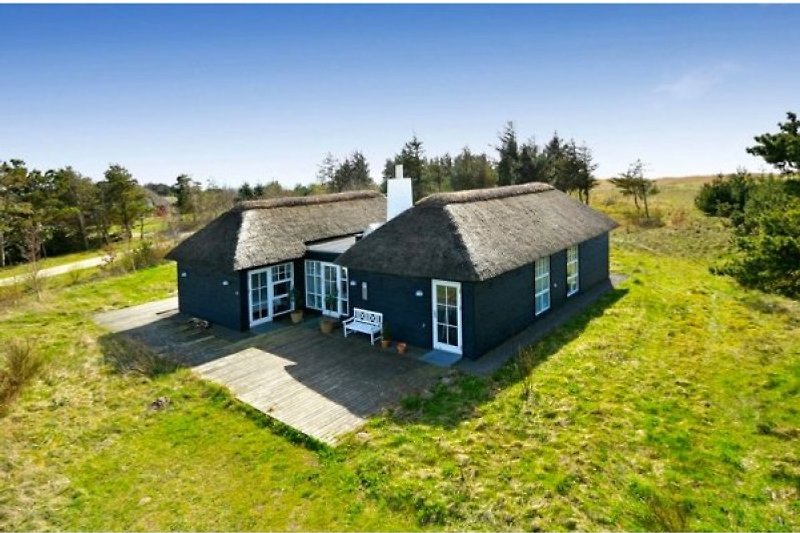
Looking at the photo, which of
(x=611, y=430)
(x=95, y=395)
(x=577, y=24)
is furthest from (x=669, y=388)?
(x=95, y=395)

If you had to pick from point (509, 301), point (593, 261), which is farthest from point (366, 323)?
point (593, 261)

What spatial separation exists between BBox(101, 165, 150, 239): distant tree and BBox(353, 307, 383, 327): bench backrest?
31.0m

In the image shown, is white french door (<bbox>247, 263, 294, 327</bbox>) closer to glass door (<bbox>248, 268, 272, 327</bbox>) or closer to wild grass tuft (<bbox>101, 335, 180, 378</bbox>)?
glass door (<bbox>248, 268, 272, 327</bbox>)

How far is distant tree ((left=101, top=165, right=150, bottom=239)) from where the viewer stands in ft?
126

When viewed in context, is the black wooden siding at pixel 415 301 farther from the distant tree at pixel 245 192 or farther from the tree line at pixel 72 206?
the distant tree at pixel 245 192

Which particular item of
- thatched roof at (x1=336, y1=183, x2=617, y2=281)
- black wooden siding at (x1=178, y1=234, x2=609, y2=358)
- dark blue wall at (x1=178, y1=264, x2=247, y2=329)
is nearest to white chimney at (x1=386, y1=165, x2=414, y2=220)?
thatched roof at (x1=336, y1=183, x2=617, y2=281)

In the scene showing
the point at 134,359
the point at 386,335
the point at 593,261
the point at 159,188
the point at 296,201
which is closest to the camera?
the point at 134,359

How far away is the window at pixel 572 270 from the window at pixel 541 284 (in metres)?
2.02

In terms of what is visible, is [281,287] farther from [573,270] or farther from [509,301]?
[573,270]

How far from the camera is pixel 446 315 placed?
1326 cm

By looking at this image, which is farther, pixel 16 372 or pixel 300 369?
pixel 300 369

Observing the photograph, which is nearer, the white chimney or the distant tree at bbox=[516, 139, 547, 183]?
the white chimney

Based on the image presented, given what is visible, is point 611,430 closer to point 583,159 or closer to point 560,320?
point 560,320

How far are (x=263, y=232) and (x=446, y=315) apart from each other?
7239mm
